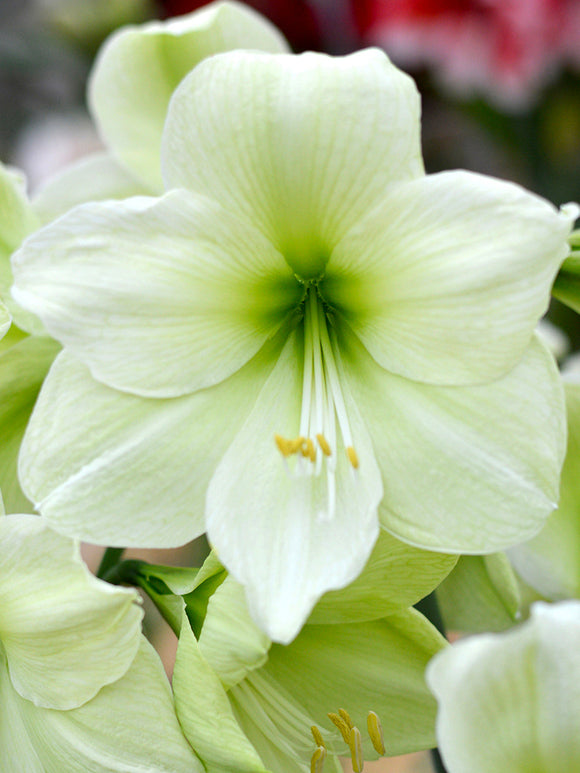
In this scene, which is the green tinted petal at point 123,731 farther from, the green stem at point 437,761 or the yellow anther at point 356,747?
the green stem at point 437,761

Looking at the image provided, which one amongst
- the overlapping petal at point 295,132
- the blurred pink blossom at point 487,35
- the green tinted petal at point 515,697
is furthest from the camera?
the blurred pink blossom at point 487,35

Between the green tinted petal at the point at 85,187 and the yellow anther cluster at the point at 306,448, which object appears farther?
the green tinted petal at the point at 85,187

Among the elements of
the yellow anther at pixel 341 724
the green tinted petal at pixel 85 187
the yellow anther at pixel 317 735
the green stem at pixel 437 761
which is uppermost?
the green tinted petal at pixel 85 187

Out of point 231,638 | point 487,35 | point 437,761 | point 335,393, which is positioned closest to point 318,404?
point 335,393

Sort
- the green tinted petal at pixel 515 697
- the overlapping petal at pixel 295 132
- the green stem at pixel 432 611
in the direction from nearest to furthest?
the green tinted petal at pixel 515 697, the overlapping petal at pixel 295 132, the green stem at pixel 432 611

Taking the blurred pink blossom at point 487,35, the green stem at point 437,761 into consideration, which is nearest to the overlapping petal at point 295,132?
the green stem at point 437,761

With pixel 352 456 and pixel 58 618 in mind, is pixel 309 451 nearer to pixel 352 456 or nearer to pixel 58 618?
pixel 352 456

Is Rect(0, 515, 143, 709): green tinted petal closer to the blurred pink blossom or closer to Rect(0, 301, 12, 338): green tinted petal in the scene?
Rect(0, 301, 12, 338): green tinted petal

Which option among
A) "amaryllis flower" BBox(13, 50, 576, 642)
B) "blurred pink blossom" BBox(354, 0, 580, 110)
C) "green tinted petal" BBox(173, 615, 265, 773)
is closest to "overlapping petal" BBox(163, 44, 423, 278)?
"amaryllis flower" BBox(13, 50, 576, 642)
